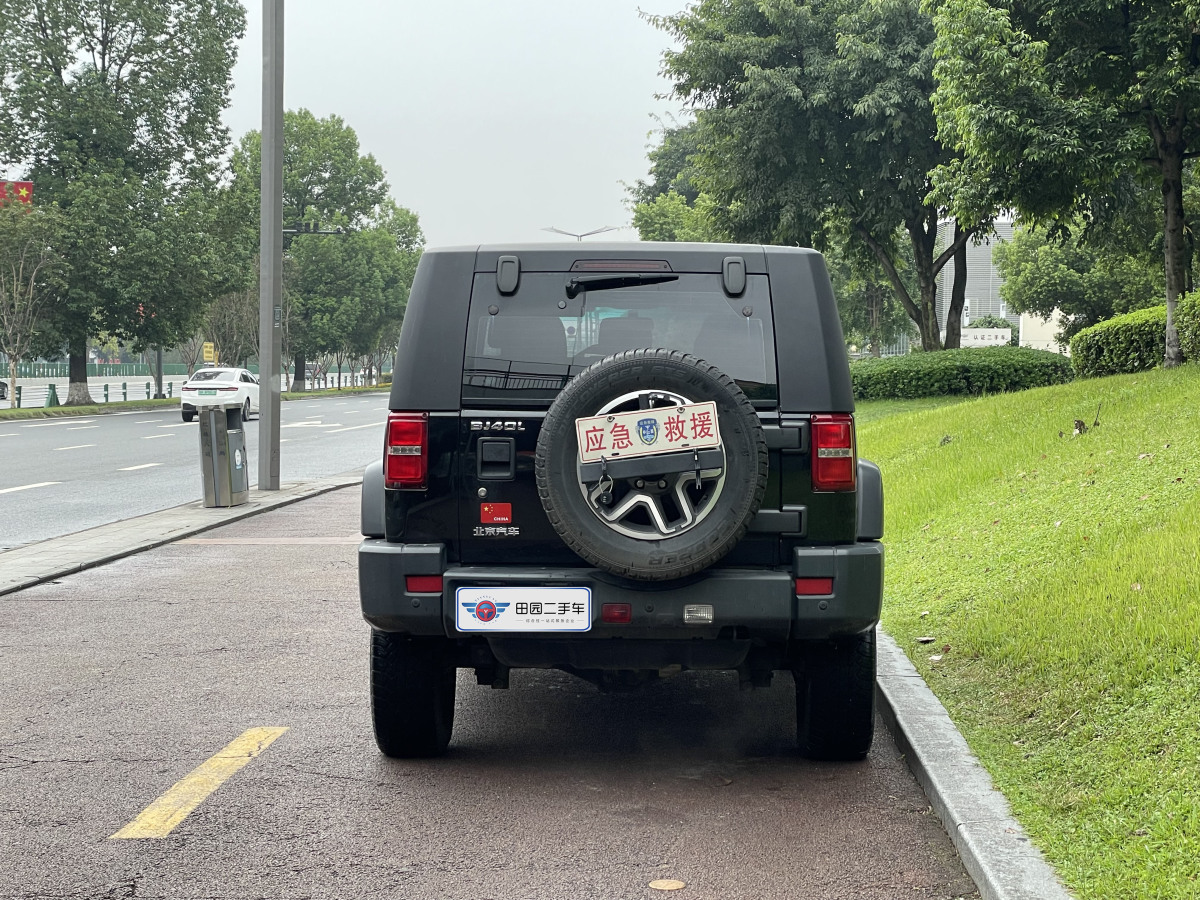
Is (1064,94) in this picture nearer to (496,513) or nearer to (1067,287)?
(496,513)

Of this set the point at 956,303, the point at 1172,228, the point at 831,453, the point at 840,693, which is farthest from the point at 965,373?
the point at 831,453

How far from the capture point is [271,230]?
53.7 ft

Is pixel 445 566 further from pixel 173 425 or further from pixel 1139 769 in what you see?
pixel 173 425

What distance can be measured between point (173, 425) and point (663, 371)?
30.6 meters

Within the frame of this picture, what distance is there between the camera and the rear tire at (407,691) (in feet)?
16.8

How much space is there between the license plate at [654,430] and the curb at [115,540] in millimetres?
6443

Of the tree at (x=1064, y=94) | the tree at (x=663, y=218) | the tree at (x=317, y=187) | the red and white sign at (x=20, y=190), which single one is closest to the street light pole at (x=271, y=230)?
the tree at (x=1064, y=94)

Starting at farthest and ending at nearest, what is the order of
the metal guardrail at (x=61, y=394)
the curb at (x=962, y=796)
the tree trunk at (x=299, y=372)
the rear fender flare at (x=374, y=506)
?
1. the tree trunk at (x=299, y=372)
2. the metal guardrail at (x=61, y=394)
3. the rear fender flare at (x=374, y=506)
4. the curb at (x=962, y=796)

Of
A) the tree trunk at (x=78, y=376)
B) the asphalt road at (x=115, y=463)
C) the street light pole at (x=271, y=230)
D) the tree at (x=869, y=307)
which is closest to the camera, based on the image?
the asphalt road at (x=115, y=463)

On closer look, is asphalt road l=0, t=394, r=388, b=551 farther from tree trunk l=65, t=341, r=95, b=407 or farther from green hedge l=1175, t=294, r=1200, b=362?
green hedge l=1175, t=294, r=1200, b=362

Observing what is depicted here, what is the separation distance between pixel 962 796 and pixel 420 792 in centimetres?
191

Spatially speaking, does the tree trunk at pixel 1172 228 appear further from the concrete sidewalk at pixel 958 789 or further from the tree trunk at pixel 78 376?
the tree trunk at pixel 78 376

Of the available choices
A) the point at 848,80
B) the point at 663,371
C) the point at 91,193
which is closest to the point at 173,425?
the point at 91,193

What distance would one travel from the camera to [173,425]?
3316cm
